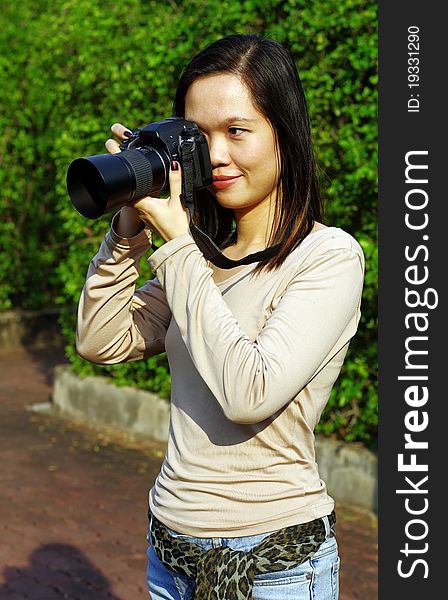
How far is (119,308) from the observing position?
2.48 meters

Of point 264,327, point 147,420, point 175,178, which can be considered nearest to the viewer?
point 264,327

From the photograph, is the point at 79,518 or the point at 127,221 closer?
the point at 127,221

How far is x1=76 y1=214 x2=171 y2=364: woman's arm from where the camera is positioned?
8.02ft

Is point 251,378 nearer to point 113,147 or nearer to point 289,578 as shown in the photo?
point 289,578

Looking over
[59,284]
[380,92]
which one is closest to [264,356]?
[380,92]

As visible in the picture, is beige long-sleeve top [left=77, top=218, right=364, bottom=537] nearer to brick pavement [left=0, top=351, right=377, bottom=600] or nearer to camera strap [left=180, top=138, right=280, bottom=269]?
camera strap [left=180, top=138, right=280, bottom=269]

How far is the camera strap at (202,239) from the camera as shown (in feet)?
7.27

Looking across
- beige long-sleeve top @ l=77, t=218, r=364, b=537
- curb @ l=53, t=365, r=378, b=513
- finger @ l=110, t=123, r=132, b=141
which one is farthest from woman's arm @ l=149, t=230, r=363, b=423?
curb @ l=53, t=365, r=378, b=513

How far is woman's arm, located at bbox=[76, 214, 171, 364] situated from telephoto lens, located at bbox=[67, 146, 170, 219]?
5.9 inches

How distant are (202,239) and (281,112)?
335 mm

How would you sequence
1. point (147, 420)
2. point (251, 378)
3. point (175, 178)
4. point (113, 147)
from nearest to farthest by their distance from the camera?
point (251, 378) < point (175, 178) < point (113, 147) < point (147, 420)

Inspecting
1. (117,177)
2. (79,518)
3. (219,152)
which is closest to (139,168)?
Answer: (117,177)

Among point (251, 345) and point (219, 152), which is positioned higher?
point (219, 152)

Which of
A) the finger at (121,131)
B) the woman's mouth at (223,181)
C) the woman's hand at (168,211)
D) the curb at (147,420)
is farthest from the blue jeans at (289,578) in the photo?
the curb at (147,420)
